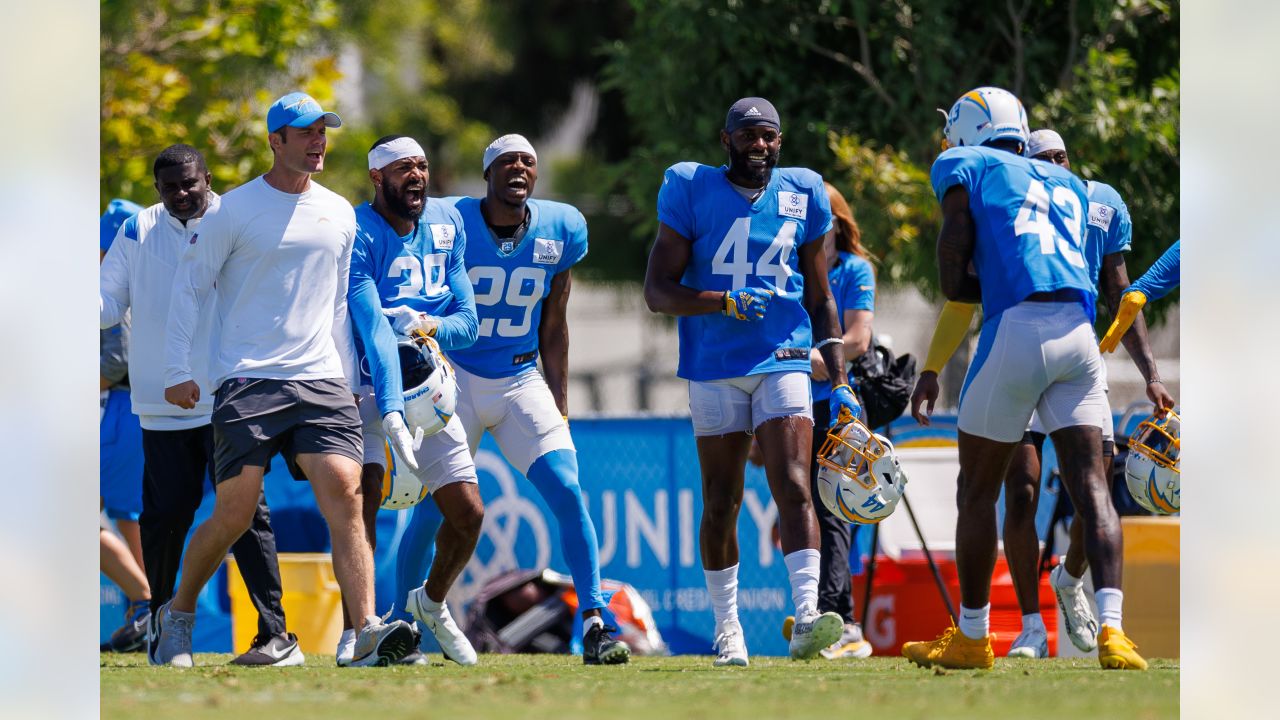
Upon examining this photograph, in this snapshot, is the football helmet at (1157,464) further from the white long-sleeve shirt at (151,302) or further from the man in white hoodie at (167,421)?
the white long-sleeve shirt at (151,302)

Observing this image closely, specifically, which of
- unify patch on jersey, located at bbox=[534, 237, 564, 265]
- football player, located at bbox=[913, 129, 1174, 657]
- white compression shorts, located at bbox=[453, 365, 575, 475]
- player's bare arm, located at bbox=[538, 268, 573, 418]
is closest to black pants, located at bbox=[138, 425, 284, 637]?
white compression shorts, located at bbox=[453, 365, 575, 475]

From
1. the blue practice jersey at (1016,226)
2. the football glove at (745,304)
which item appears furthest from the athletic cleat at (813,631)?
the blue practice jersey at (1016,226)


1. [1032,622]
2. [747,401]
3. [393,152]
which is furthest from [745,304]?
[1032,622]

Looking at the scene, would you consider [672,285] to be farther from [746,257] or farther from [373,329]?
[373,329]

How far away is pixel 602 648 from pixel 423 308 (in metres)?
1.56

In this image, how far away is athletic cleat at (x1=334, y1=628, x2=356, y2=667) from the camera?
7.02 meters

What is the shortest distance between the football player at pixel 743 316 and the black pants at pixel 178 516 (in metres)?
1.95

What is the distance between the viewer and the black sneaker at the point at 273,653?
295 inches

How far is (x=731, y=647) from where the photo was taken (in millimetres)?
7152

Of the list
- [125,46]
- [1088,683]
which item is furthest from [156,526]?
[125,46]

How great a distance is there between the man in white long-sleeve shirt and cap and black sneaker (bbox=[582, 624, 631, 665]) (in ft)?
2.47

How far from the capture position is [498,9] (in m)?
26.7

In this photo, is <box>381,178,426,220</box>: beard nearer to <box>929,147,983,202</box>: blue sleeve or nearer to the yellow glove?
<box>929,147,983,202</box>: blue sleeve
